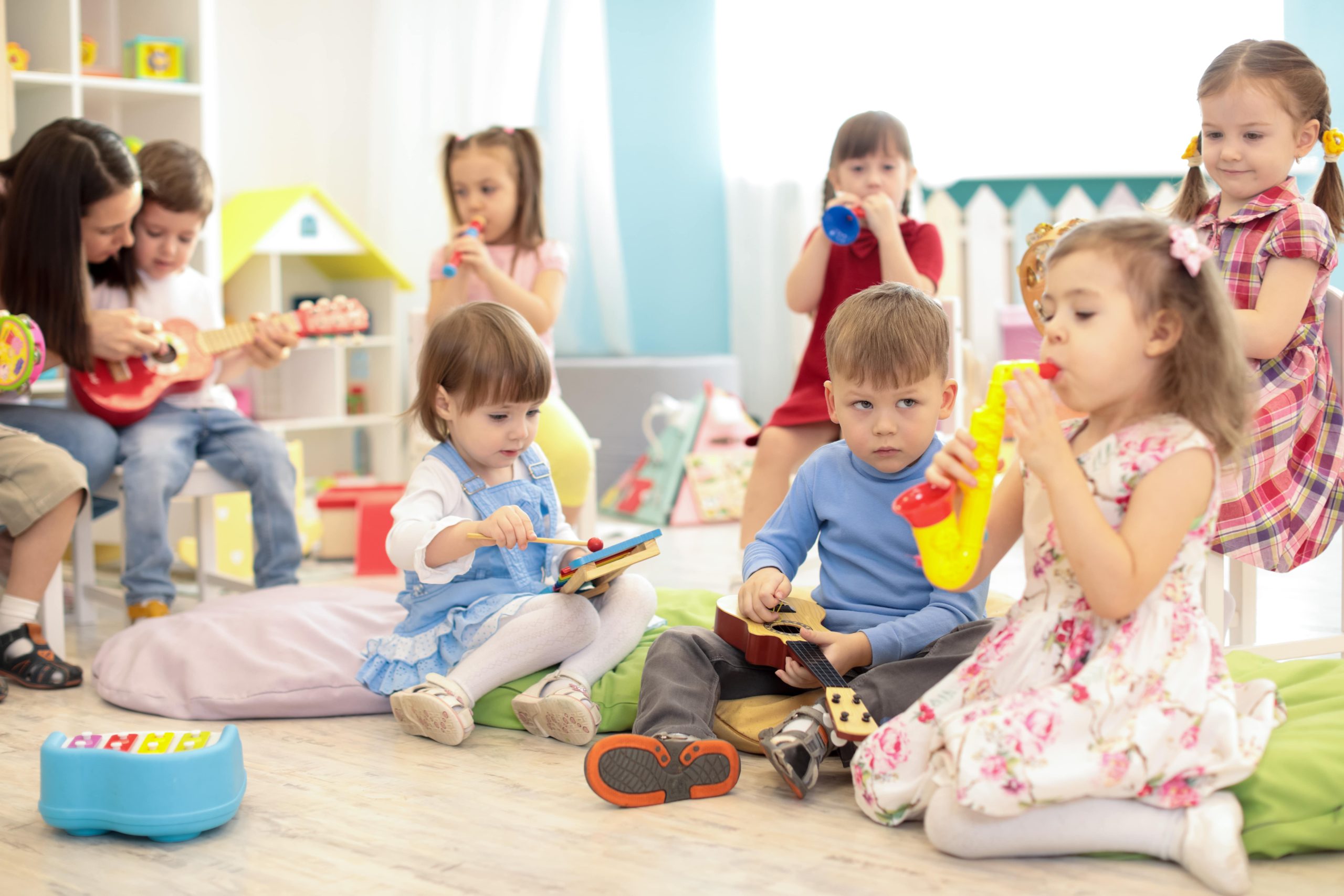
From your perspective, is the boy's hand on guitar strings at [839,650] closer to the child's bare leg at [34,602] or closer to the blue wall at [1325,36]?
the child's bare leg at [34,602]

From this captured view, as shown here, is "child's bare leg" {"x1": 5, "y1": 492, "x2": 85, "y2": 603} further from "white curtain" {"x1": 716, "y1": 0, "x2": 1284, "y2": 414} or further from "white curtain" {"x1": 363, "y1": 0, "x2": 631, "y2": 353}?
"white curtain" {"x1": 716, "y1": 0, "x2": 1284, "y2": 414}

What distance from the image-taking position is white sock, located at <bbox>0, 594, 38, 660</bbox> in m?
1.94

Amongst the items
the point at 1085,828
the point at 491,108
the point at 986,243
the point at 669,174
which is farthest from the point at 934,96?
the point at 1085,828

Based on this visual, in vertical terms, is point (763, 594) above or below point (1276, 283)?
below

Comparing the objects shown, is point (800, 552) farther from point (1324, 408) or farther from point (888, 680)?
point (1324, 408)

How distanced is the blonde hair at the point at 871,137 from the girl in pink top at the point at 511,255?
645 mm

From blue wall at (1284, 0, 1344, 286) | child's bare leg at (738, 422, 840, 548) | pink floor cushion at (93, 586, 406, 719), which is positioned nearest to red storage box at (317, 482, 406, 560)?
pink floor cushion at (93, 586, 406, 719)

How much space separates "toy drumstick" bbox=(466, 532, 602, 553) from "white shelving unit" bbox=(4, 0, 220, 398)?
5.32 ft

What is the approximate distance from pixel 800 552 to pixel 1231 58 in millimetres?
911

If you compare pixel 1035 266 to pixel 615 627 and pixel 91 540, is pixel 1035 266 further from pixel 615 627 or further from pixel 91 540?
pixel 91 540

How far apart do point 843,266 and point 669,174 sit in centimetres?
200

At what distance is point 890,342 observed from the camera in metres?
1.46

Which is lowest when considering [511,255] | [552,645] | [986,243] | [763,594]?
[552,645]

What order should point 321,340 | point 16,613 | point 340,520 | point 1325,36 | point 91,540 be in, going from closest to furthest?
1. point 16,613
2. point 91,540
3. point 340,520
4. point 1325,36
5. point 321,340
